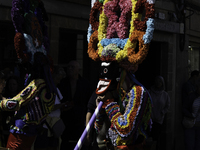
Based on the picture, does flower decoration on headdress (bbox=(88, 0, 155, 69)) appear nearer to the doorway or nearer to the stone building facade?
the stone building facade

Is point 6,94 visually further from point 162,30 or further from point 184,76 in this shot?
point 184,76

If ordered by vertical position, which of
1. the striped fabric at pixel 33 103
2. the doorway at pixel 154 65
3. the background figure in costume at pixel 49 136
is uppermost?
the doorway at pixel 154 65

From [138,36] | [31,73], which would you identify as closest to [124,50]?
[138,36]

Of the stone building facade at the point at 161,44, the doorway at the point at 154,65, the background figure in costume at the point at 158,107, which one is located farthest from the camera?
the doorway at the point at 154,65

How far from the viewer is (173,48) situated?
891 cm

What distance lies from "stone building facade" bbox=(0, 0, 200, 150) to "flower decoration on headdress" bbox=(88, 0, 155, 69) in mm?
2450

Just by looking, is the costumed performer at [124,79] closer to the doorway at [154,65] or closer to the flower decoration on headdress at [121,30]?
the flower decoration on headdress at [121,30]

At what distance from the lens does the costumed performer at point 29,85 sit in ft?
13.5

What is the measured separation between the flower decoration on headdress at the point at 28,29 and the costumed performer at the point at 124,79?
855 mm

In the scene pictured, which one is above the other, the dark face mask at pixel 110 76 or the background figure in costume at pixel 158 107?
the dark face mask at pixel 110 76

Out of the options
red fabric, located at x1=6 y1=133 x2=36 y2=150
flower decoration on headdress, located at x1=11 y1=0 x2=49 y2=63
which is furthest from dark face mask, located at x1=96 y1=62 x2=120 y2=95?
red fabric, located at x1=6 y1=133 x2=36 y2=150

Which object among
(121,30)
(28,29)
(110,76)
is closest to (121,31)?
(121,30)

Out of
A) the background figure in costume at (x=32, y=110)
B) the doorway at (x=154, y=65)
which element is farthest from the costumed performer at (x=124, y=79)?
the doorway at (x=154, y=65)

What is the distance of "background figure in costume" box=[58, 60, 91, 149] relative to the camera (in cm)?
543
